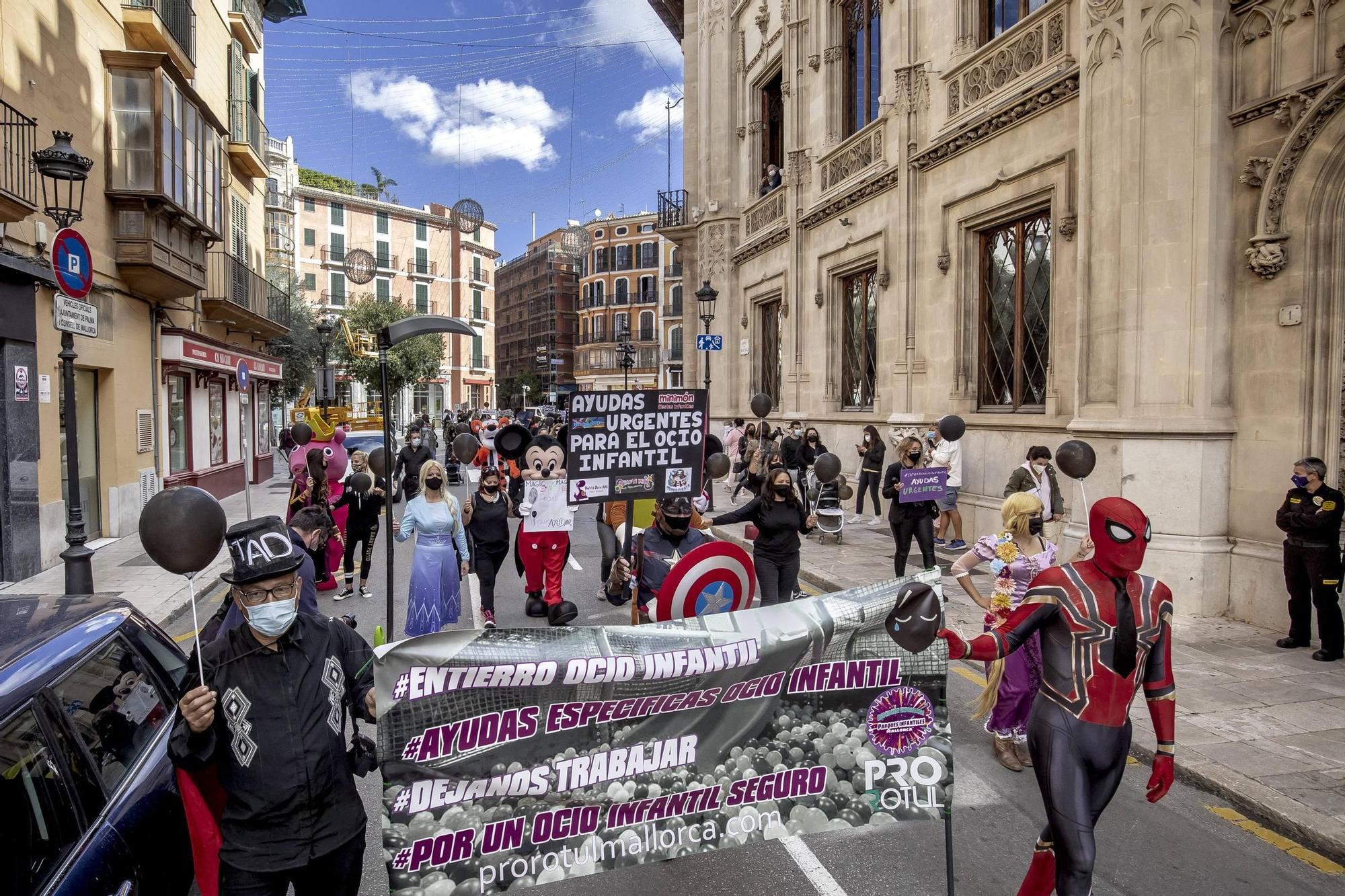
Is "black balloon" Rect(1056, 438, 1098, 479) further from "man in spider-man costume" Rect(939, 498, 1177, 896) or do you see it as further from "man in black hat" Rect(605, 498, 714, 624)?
"man in spider-man costume" Rect(939, 498, 1177, 896)

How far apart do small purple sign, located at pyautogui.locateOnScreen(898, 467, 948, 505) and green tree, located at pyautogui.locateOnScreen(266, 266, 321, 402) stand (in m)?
32.3

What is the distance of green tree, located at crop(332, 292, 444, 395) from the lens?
156 feet

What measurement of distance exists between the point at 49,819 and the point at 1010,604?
5185 mm

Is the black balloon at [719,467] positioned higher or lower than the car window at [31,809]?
higher

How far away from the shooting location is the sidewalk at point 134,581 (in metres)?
9.73

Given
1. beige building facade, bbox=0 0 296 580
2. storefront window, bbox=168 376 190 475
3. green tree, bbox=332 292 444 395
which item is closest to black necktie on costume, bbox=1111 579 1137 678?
beige building facade, bbox=0 0 296 580

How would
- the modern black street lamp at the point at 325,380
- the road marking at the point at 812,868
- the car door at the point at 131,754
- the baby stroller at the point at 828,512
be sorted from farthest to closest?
the modern black street lamp at the point at 325,380, the baby stroller at the point at 828,512, the road marking at the point at 812,868, the car door at the point at 131,754

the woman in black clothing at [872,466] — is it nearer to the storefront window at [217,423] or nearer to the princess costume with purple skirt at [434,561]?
the princess costume with purple skirt at [434,561]

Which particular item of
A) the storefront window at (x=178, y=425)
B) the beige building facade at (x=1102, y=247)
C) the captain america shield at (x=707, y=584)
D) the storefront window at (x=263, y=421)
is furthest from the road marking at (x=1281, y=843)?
the storefront window at (x=263, y=421)

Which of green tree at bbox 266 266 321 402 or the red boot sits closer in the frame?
the red boot

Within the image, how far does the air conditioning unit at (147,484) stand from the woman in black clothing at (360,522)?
7210 millimetres

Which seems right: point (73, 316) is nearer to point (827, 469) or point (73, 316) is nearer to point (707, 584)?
point (707, 584)

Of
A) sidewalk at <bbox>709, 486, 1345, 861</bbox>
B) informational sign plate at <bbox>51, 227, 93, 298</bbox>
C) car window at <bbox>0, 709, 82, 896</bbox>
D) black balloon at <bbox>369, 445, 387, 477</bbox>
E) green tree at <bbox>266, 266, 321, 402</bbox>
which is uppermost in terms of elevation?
green tree at <bbox>266, 266, 321, 402</bbox>

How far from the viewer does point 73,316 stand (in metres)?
8.28
